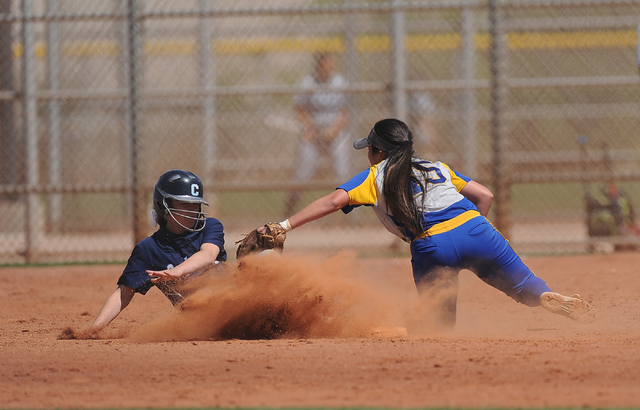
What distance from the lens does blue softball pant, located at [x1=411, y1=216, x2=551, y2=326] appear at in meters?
4.59

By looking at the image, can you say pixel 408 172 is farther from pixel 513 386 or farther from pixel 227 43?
pixel 227 43

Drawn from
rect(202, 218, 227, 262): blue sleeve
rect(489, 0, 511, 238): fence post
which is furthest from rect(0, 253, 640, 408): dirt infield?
rect(489, 0, 511, 238): fence post

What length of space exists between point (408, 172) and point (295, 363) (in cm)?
145


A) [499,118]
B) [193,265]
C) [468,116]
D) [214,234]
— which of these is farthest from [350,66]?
[193,265]

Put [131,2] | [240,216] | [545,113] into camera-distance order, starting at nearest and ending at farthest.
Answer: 1. [131,2]
2. [240,216]
3. [545,113]

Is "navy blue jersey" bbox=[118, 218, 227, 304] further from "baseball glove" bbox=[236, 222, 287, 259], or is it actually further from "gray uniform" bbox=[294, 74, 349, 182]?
"gray uniform" bbox=[294, 74, 349, 182]

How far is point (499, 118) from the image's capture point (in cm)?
859

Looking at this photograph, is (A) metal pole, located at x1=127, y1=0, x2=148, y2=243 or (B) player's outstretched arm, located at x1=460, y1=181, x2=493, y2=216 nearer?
A: (B) player's outstretched arm, located at x1=460, y1=181, x2=493, y2=216

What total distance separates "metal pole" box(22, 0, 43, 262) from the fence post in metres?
5.35

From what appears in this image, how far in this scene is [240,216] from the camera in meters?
11.4

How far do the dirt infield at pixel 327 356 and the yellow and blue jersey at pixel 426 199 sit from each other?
1.57ft

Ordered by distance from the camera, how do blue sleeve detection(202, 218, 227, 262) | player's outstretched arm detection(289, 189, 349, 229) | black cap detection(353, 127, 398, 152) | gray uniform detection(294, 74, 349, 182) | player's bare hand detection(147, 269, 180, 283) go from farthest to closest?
gray uniform detection(294, 74, 349, 182)
blue sleeve detection(202, 218, 227, 262)
black cap detection(353, 127, 398, 152)
player's outstretched arm detection(289, 189, 349, 229)
player's bare hand detection(147, 269, 180, 283)

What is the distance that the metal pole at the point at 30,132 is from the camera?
877 centimetres

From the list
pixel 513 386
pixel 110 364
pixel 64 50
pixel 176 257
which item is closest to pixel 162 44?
pixel 64 50
